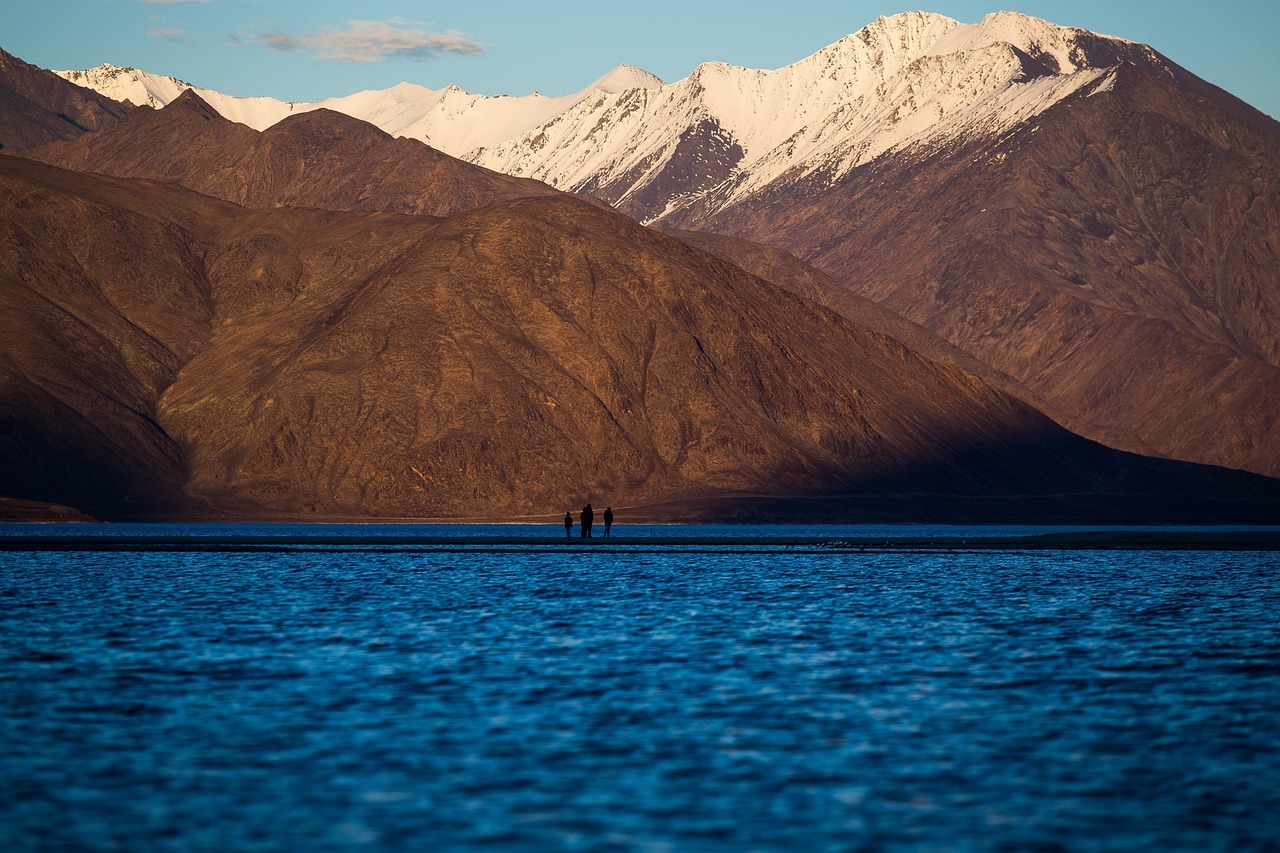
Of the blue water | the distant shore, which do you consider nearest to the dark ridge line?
the distant shore

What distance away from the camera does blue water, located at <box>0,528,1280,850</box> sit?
70.5 feet

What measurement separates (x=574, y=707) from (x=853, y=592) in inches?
1378

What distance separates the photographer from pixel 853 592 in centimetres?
6550

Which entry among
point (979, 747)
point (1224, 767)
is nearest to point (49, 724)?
point (979, 747)

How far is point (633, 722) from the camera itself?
98.5 feet

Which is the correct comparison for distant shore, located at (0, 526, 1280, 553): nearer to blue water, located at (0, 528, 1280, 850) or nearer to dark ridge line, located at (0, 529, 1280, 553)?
dark ridge line, located at (0, 529, 1280, 553)

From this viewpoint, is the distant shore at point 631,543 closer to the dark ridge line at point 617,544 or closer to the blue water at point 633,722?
the dark ridge line at point 617,544

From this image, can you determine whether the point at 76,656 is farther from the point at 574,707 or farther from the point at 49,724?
the point at 574,707

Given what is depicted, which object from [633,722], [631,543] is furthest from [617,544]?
[633,722]

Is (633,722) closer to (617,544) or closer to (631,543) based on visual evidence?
(617,544)


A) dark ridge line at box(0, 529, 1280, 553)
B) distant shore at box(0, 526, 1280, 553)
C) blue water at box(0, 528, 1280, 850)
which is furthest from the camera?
distant shore at box(0, 526, 1280, 553)

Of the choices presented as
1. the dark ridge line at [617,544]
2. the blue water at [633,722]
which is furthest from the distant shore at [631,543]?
the blue water at [633,722]

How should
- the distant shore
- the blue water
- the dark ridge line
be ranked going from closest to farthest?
the blue water, the dark ridge line, the distant shore

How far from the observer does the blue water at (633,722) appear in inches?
846
